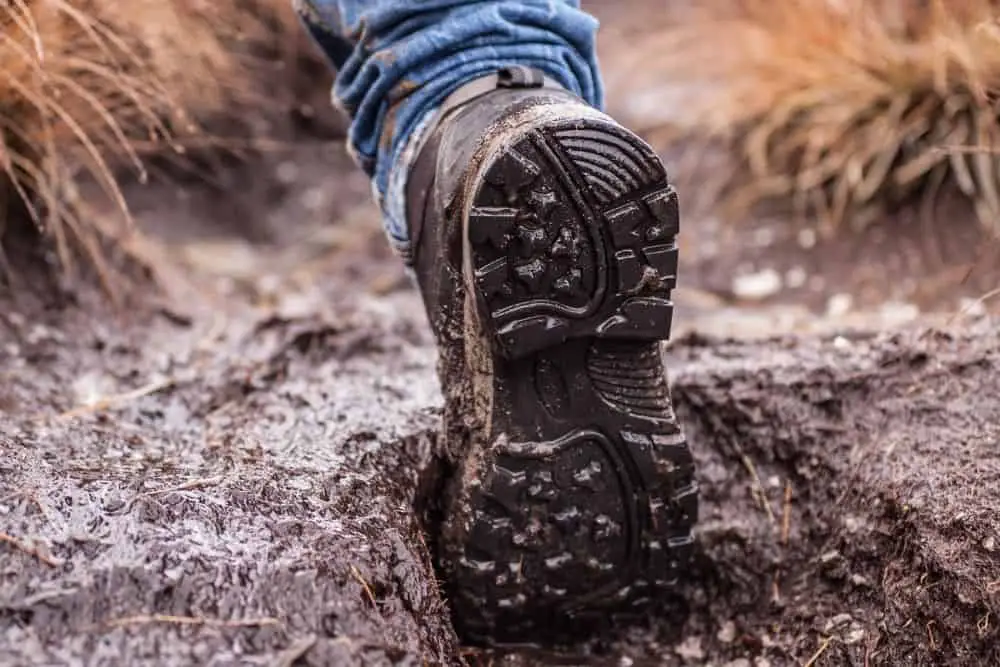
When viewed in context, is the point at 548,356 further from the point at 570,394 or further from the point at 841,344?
the point at 841,344

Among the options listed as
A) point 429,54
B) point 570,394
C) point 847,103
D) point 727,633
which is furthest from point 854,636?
point 847,103

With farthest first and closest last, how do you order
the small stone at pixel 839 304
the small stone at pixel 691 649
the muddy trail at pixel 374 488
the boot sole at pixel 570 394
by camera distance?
the small stone at pixel 839 304 → the small stone at pixel 691 649 → the boot sole at pixel 570 394 → the muddy trail at pixel 374 488

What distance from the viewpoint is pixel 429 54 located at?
1.35 metres

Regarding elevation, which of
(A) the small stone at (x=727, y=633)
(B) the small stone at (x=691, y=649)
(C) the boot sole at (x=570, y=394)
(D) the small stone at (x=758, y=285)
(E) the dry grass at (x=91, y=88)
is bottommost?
(B) the small stone at (x=691, y=649)

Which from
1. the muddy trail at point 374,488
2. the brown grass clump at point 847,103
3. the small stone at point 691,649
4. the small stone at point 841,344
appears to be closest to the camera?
the muddy trail at point 374,488

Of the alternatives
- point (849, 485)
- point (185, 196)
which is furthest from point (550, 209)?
point (185, 196)

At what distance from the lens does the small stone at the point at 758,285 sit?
270cm

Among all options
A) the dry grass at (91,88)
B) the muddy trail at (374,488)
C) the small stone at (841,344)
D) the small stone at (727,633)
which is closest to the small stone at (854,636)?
the muddy trail at (374,488)

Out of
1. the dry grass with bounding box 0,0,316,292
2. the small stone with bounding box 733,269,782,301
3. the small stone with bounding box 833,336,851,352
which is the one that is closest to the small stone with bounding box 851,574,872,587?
the small stone with bounding box 833,336,851,352

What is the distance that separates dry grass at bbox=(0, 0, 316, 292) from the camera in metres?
1.76

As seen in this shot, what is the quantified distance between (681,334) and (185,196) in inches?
85.8

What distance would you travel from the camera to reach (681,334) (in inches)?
73.7

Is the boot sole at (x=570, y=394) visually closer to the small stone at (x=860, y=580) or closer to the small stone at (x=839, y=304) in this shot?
the small stone at (x=860, y=580)

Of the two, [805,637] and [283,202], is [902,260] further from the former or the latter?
[283,202]
